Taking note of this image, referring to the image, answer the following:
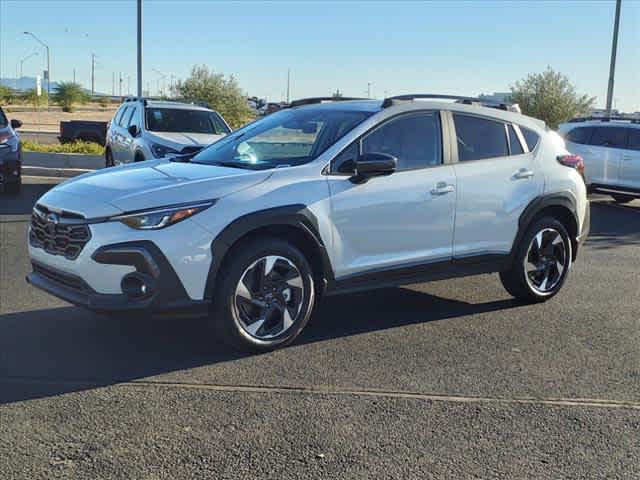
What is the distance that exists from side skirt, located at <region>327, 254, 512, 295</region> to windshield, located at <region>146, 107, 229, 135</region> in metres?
8.13

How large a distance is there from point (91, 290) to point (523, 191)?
3.65m

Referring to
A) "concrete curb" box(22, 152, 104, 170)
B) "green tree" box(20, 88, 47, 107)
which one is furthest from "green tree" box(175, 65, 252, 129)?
"green tree" box(20, 88, 47, 107)

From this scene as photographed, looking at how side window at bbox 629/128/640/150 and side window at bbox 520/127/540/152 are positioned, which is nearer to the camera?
side window at bbox 520/127/540/152

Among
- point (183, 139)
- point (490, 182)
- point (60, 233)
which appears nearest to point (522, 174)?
point (490, 182)

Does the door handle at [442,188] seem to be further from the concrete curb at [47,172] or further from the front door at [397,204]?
the concrete curb at [47,172]

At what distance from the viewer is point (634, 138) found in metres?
15.6

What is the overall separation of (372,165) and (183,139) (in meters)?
7.73

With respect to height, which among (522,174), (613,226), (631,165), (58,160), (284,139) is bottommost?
(613,226)

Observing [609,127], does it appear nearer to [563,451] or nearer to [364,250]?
[364,250]

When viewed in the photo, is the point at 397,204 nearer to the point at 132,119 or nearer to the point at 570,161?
the point at 570,161

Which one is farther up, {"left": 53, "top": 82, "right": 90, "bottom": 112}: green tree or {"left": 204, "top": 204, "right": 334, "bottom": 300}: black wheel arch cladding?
{"left": 53, "top": 82, "right": 90, "bottom": 112}: green tree

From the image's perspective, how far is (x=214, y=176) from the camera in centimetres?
509

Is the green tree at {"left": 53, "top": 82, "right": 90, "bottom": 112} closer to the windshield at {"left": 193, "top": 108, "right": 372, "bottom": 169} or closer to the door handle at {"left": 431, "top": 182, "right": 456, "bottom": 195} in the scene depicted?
the windshield at {"left": 193, "top": 108, "right": 372, "bottom": 169}

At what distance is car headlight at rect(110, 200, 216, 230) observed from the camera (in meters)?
4.61
